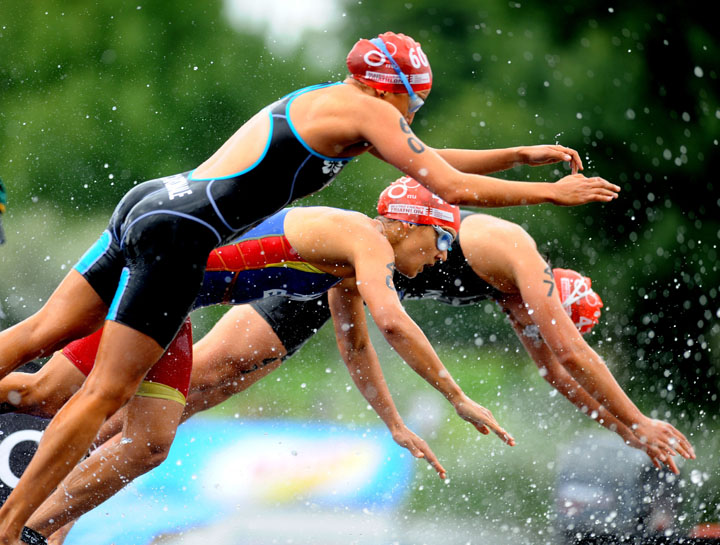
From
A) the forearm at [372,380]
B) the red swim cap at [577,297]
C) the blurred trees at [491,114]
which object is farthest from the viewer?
the blurred trees at [491,114]

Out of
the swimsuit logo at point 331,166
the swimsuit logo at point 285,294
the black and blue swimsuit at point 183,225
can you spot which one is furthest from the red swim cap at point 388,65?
the swimsuit logo at point 285,294

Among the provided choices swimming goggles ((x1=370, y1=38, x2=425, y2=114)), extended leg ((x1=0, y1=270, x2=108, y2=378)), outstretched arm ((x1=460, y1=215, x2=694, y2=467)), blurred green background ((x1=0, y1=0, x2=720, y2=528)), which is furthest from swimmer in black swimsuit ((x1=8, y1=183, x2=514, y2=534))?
blurred green background ((x1=0, y1=0, x2=720, y2=528))

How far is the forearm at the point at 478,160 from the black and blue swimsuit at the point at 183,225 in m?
0.63

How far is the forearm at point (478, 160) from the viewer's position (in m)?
3.83

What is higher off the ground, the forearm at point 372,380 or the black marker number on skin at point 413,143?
the black marker number on skin at point 413,143

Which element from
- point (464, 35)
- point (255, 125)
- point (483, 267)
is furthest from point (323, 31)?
point (255, 125)

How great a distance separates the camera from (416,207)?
4.26m

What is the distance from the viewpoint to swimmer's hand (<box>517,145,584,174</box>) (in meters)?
3.68

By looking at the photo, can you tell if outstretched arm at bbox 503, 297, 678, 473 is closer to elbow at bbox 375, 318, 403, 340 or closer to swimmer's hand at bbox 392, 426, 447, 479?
swimmer's hand at bbox 392, 426, 447, 479

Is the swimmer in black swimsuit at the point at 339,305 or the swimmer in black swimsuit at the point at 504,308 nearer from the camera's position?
the swimmer in black swimsuit at the point at 339,305

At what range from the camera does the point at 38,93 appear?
10680mm

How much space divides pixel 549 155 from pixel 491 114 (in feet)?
21.2

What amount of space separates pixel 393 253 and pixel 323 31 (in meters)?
7.18

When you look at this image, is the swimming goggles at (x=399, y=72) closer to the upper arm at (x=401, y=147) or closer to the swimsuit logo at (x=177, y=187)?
the upper arm at (x=401, y=147)
